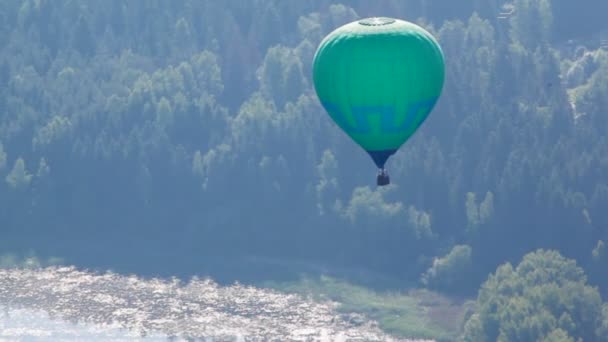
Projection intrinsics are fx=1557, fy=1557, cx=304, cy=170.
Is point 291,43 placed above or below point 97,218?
above

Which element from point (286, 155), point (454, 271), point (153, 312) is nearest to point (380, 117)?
point (153, 312)

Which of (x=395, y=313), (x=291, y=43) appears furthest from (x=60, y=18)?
(x=395, y=313)

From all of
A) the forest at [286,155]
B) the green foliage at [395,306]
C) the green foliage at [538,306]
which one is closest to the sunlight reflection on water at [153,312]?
the green foliage at [395,306]

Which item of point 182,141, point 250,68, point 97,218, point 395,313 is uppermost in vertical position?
point 250,68

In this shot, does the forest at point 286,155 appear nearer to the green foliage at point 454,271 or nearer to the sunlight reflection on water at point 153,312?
the green foliage at point 454,271

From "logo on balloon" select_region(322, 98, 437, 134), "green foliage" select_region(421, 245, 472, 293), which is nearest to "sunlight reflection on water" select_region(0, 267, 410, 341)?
"green foliage" select_region(421, 245, 472, 293)

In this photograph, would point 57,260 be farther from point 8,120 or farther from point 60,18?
point 60,18

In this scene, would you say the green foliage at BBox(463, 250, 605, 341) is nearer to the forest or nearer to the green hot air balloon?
the forest
